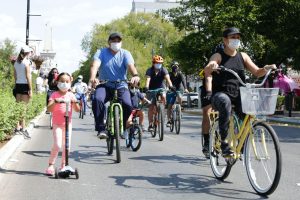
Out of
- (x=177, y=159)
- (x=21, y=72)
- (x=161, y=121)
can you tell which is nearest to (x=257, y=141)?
(x=177, y=159)

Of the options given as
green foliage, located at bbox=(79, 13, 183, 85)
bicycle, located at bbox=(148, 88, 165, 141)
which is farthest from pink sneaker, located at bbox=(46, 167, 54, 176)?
green foliage, located at bbox=(79, 13, 183, 85)

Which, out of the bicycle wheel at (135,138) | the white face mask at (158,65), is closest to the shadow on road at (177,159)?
the bicycle wheel at (135,138)

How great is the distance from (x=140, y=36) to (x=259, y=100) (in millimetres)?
89101

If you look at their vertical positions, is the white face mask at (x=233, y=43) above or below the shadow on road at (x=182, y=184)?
above

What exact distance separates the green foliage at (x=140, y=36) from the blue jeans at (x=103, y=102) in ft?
248

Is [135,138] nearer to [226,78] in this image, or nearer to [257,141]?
[226,78]

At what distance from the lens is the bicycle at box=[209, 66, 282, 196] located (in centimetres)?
574

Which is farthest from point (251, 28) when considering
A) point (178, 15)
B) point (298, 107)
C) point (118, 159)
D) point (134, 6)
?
point (134, 6)

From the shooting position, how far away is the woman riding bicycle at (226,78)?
21.7ft

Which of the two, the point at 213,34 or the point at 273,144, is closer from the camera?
the point at 273,144

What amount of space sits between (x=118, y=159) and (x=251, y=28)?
1355 inches

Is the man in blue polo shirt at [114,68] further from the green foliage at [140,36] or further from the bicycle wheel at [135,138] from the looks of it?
the green foliage at [140,36]

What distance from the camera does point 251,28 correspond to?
136 ft

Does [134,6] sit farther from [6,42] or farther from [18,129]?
[18,129]
